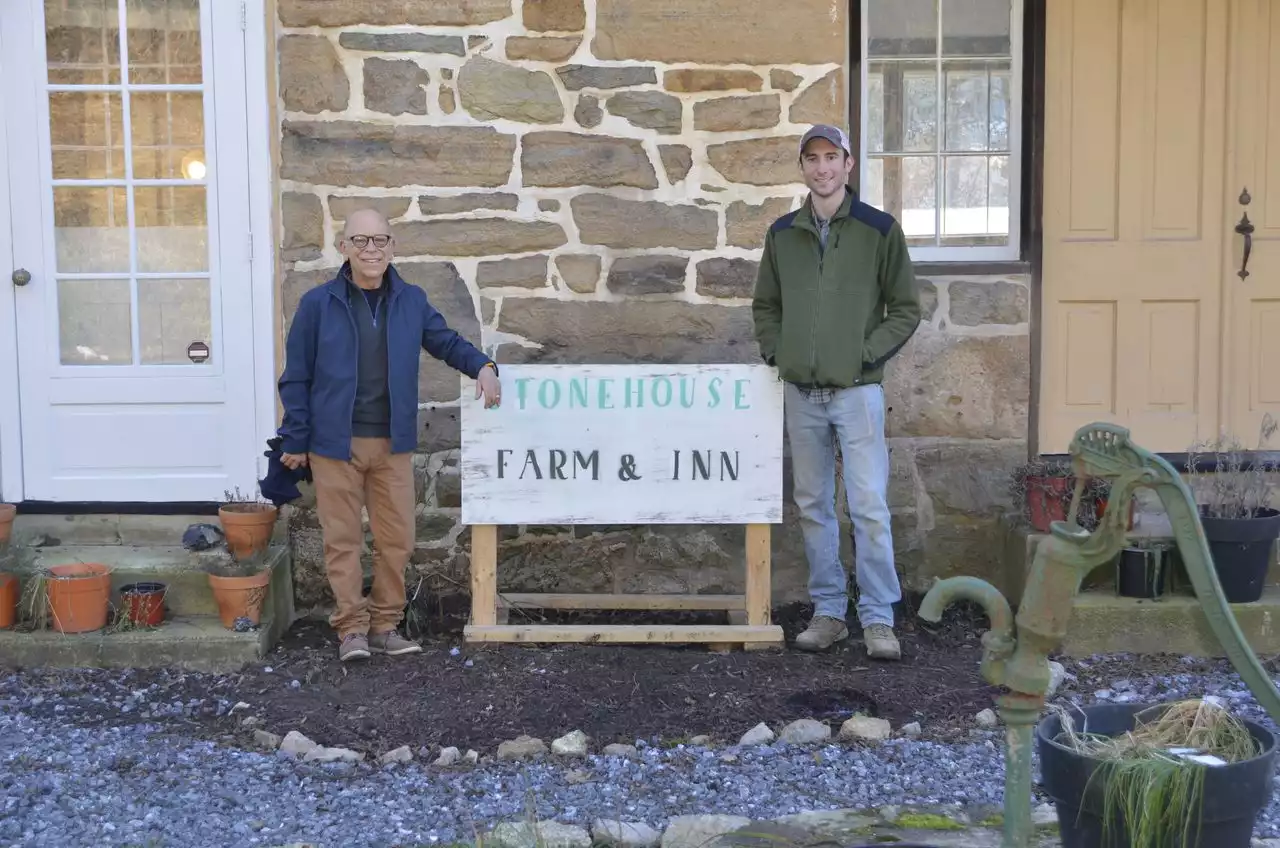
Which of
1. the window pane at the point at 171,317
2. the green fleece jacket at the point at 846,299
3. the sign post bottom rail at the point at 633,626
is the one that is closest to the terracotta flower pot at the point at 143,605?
the window pane at the point at 171,317

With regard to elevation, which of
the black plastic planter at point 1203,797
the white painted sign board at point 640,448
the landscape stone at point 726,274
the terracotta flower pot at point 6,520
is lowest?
the black plastic planter at point 1203,797

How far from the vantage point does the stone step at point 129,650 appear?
468 cm

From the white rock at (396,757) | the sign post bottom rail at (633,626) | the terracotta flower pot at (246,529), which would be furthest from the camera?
the terracotta flower pot at (246,529)

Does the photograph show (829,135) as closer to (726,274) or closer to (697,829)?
(726,274)

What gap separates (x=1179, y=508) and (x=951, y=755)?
185 cm

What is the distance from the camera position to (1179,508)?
85.0 inches

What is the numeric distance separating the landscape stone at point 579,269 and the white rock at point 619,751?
2027 mm

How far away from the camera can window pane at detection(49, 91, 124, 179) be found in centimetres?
519

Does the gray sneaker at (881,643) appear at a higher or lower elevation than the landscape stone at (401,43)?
lower

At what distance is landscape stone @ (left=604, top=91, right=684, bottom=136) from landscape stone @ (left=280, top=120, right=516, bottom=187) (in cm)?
44

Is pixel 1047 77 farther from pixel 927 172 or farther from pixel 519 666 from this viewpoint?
pixel 519 666

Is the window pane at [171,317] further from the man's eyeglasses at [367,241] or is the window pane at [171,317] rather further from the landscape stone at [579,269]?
the landscape stone at [579,269]

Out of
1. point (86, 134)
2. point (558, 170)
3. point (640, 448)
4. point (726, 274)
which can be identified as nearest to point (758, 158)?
point (726, 274)

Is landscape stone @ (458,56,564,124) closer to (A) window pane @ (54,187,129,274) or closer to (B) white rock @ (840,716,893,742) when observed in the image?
(A) window pane @ (54,187,129,274)
